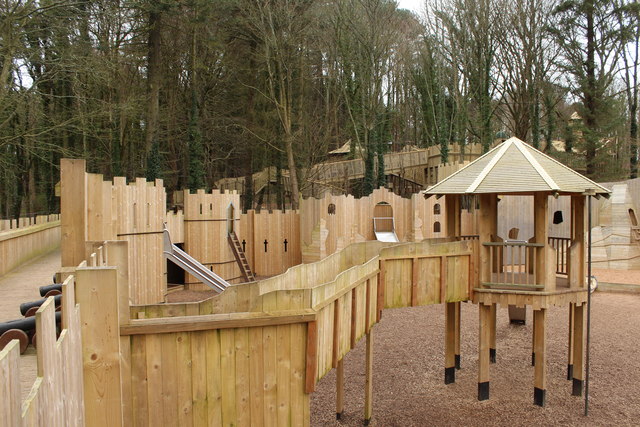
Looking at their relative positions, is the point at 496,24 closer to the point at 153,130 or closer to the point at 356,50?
the point at 356,50

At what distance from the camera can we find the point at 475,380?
1049 cm

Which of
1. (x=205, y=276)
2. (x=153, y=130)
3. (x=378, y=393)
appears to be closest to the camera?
(x=378, y=393)

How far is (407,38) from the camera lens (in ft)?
118

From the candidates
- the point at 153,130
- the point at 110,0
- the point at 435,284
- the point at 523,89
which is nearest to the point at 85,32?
the point at 110,0

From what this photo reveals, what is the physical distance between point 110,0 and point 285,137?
31.4 feet

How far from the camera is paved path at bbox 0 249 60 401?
3.70 metres

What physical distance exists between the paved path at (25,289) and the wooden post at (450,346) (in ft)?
23.8

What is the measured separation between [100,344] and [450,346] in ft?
25.2

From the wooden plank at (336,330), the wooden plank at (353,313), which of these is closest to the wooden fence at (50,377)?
the wooden plank at (336,330)

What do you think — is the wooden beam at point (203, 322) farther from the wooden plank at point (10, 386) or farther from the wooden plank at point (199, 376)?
the wooden plank at point (10, 386)

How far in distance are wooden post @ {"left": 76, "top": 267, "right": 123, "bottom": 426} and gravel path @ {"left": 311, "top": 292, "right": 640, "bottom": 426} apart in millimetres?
5305

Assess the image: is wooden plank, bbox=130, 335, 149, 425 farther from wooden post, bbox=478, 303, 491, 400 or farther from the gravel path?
wooden post, bbox=478, 303, 491, 400

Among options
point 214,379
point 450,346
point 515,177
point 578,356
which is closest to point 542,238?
point 515,177

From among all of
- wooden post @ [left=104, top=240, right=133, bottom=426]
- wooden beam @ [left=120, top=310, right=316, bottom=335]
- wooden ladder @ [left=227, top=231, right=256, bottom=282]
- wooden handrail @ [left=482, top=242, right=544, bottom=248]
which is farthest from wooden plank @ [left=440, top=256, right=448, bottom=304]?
wooden ladder @ [left=227, top=231, right=256, bottom=282]
